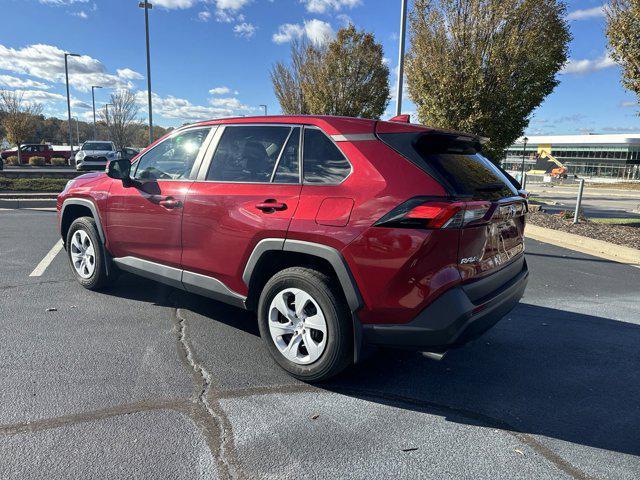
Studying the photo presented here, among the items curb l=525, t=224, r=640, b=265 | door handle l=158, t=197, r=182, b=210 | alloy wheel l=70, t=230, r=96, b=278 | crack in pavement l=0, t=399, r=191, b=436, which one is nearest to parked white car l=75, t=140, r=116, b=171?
alloy wheel l=70, t=230, r=96, b=278

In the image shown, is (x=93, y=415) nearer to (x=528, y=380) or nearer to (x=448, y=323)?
(x=448, y=323)

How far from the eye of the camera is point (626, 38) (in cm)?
852

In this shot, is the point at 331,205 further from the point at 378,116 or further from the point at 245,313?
the point at 378,116

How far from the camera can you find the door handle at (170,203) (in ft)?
12.5

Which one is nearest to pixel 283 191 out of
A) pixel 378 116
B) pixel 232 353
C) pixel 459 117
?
pixel 232 353

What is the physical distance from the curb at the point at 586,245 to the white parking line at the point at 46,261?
8552 mm

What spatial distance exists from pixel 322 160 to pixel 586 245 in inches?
292

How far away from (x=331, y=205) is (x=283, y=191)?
442 mm

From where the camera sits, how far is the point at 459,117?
37.7ft

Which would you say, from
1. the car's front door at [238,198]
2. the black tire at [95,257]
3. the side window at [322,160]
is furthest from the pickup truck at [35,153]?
the side window at [322,160]

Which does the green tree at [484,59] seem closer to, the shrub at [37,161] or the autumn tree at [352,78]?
the autumn tree at [352,78]

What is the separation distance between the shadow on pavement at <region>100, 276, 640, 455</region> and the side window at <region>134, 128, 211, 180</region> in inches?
53.7

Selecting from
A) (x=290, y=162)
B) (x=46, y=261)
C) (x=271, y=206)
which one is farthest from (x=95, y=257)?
(x=290, y=162)

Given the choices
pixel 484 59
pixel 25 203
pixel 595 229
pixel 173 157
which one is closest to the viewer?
pixel 173 157
